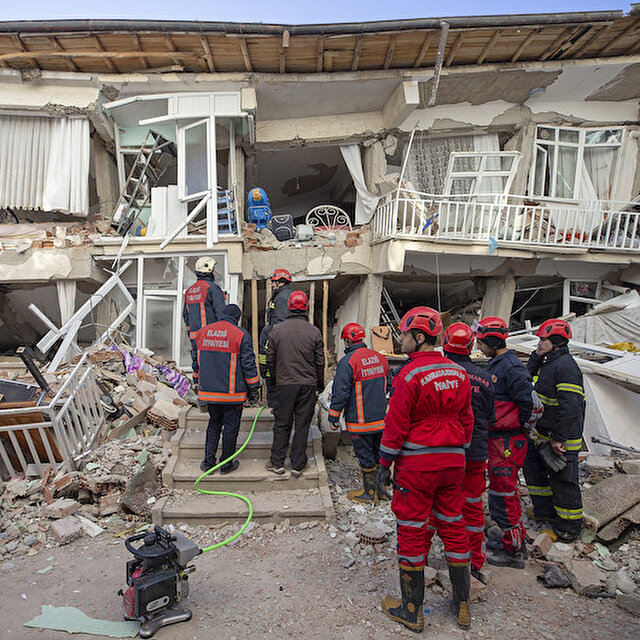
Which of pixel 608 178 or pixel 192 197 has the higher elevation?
pixel 608 178

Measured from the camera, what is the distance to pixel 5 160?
8.62 meters

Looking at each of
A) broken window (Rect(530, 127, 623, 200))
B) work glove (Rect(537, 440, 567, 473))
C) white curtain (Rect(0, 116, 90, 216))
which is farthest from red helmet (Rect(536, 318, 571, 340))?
white curtain (Rect(0, 116, 90, 216))

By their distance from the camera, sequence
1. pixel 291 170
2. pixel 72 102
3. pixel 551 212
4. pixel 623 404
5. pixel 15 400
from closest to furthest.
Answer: pixel 15 400 → pixel 623 404 → pixel 72 102 → pixel 551 212 → pixel 291 170

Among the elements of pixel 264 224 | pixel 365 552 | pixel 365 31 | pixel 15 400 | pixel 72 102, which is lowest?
pixel 365 552

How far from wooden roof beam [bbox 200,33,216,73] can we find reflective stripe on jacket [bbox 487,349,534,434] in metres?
7.12

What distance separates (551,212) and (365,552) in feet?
27.8

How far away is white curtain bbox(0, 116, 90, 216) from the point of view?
860 centimetres

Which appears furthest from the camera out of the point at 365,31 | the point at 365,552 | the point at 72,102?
the point at 72,102

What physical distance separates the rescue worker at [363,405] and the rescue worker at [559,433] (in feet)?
5.13

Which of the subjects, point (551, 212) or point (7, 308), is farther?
point (7, 308)

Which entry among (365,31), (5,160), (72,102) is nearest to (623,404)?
(365,31)

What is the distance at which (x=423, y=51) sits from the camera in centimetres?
773

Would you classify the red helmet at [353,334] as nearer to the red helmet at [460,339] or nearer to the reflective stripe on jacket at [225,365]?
the reflective stripe on jacket at [225,365]

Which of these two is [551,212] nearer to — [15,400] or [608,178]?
[608,178]
